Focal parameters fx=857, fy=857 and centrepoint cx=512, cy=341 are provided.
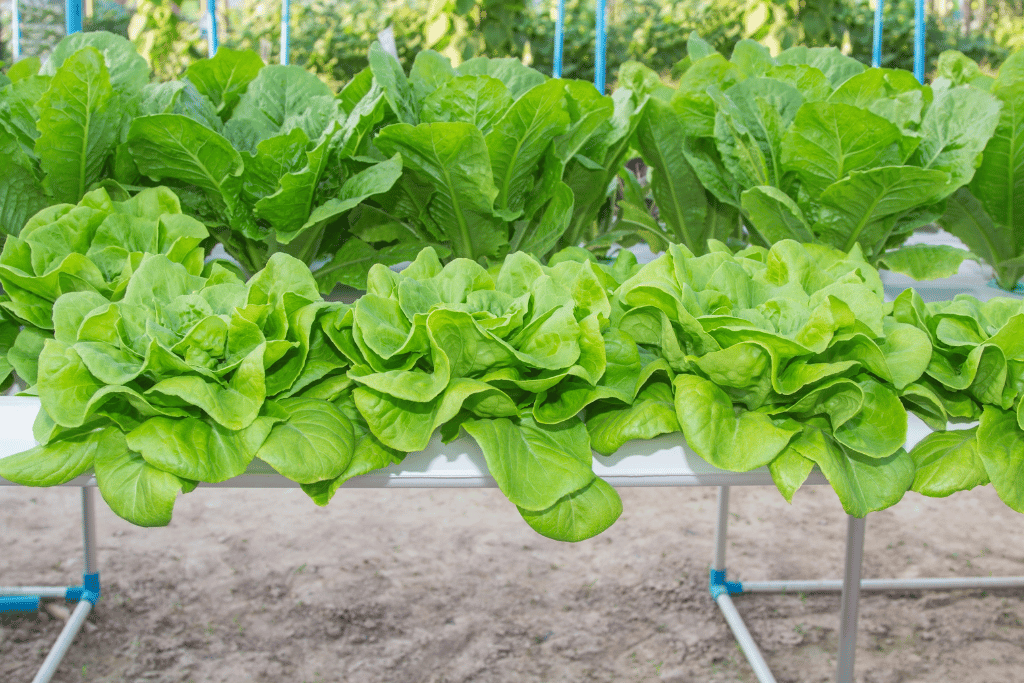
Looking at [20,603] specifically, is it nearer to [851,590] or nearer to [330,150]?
[330,150]

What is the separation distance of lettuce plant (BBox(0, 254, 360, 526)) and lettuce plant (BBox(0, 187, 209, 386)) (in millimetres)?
80

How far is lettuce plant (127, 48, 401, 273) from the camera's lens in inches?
35.7

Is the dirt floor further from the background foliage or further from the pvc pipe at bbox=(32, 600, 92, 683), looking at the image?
the background foliage

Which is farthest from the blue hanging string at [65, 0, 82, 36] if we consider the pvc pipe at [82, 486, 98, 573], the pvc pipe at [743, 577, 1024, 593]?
the pvc pipe at [743, 577, 1024, 593]

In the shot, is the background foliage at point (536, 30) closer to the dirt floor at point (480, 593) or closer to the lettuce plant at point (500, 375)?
the dirt floor at point (480, 593)

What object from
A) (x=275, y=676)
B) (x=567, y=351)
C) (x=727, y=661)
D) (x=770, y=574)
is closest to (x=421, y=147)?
(x=567, y=351)

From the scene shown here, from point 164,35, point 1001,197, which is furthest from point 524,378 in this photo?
point 164,35

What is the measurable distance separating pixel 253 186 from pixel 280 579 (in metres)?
1.39

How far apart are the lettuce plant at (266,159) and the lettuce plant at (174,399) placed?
0.22 meters

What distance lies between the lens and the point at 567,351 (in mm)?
696

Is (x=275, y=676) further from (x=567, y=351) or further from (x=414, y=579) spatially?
(x=567, y=351)

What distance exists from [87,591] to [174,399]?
1458mm

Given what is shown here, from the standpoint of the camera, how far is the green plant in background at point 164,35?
4.68 m

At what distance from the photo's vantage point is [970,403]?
2.48 feet
